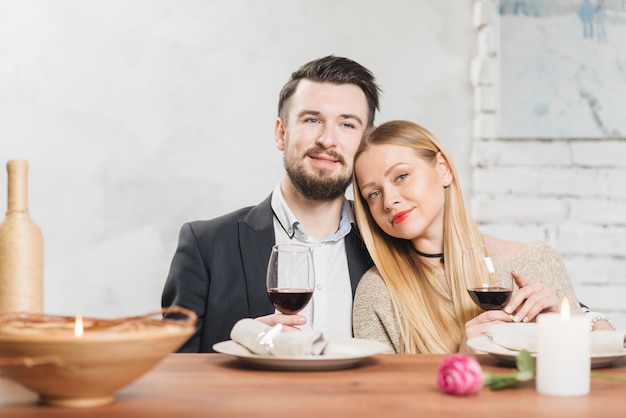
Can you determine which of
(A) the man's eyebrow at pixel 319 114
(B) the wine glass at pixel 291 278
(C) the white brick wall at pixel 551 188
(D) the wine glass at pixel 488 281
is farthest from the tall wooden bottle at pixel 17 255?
(C) the white brick wall at pixel 551 188

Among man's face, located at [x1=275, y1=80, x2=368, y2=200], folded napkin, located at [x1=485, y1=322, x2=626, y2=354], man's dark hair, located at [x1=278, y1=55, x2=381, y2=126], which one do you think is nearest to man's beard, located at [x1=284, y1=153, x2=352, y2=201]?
man's face, located at [x1=275, y1=80, x2=368, y2=200]

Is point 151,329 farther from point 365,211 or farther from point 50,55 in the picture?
point 50,55

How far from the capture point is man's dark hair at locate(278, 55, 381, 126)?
2.64m

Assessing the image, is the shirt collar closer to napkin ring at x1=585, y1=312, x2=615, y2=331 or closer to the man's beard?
the man's beard

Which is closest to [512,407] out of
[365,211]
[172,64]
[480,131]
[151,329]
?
[151,329]

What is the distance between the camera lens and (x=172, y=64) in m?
3.27

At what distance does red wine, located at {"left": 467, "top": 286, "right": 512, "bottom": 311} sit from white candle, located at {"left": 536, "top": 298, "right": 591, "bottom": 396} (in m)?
0.60

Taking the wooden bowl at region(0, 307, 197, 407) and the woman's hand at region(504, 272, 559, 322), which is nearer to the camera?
the wooden bowl at region(0, 307, 197, 407)

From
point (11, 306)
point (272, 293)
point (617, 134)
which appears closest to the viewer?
point (11, 306)

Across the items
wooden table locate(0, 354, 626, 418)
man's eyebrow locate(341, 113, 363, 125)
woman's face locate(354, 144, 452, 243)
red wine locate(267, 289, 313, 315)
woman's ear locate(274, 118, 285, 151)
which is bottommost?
wooden table locate(0, 354, 626, 418)

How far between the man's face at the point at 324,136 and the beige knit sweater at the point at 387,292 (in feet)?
1.09

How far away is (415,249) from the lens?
2.39 m

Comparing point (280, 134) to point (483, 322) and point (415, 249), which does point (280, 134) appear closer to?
point (415, 249)

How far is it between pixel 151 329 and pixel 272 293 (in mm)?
646
